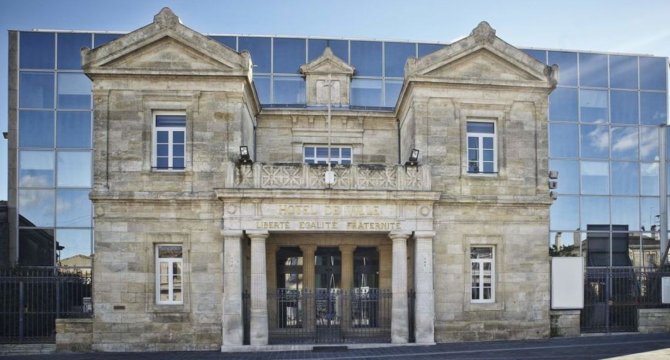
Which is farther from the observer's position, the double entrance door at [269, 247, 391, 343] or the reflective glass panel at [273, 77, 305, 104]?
the reflective glass panel at [273, 77, 305, 104]

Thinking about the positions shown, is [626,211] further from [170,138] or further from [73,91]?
[73,91]

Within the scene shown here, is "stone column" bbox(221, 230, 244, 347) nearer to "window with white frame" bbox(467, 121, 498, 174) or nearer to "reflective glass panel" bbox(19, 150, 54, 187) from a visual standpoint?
"window with white frame" bbox(467, 121, 498, 174)

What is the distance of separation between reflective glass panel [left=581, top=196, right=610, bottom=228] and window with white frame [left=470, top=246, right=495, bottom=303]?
44.8ft

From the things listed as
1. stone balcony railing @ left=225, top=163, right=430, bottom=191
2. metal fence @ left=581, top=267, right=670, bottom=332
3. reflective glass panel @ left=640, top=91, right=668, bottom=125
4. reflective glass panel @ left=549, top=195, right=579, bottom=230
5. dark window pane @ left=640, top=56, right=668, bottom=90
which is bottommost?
metal fence @ left=581, top=267, right=670, bottom=332

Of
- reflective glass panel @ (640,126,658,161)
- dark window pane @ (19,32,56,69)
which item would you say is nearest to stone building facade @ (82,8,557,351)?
dark window pane @ (19,32,56,69)

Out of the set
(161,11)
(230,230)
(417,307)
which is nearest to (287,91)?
(161,11)

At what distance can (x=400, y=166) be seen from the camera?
18969 millimetres

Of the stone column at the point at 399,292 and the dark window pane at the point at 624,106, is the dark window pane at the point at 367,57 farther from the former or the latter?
the dark window pane at the point at 624,106

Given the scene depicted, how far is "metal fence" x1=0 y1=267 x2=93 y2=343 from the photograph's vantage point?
1920 cm

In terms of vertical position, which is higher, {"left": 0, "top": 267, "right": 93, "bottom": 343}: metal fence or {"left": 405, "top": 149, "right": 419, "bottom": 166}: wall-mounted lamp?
{"left": 405, "top": 149, "right": 419, "bottom": 166}: wall-mounted lamp

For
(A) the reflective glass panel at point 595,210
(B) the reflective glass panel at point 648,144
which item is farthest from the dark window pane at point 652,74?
(A) the reflective glass panel at point 595,210

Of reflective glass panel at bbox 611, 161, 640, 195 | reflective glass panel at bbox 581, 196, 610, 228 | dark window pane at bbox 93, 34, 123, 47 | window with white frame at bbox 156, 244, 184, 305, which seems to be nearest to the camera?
window with white frame at bbox 156, 244, 184, 305

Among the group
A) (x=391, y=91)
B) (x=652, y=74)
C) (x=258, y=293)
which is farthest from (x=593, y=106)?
(x=258, y=293)

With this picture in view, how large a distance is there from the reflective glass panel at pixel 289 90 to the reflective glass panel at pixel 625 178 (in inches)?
705
